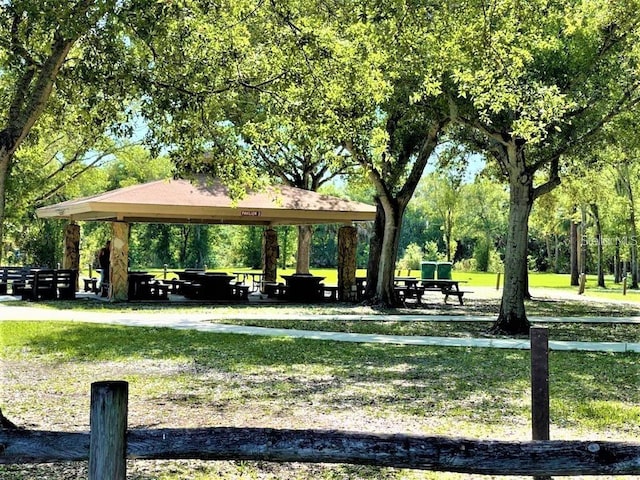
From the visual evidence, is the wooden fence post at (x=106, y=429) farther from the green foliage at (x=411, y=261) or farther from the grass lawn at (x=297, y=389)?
the green foliage at (x=411, y=261)

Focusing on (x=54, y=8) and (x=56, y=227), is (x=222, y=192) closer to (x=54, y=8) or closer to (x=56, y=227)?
(x=54, y=8)

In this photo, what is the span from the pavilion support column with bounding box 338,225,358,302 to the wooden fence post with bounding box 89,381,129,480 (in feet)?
65.0

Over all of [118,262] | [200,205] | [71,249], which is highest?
[200,205]

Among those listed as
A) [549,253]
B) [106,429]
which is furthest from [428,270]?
[549,253]

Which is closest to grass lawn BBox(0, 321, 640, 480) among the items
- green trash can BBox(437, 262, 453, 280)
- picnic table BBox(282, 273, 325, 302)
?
picnic table BBox(282, 273, 325, 302)

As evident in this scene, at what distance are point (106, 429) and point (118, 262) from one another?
1762cm

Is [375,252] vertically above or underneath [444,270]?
above

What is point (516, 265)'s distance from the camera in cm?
1447

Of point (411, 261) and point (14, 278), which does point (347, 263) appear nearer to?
point (14, 278)

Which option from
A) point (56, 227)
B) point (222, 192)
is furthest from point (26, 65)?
point (56, 227)

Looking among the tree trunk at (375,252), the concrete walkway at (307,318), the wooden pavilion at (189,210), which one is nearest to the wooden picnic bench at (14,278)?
the wooden pavilion at (189,210)

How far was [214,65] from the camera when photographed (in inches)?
344

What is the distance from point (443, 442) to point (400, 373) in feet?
21.0

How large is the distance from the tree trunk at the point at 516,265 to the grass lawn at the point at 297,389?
118 inches
